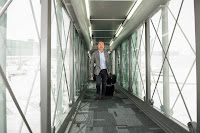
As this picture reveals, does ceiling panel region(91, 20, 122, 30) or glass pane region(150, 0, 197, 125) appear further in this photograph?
ceiling panel region(91, 20, 122, 30)

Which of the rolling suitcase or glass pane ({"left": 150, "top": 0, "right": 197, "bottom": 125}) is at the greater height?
glass pane ({"left": 150, "top": 0, "right": 197, "bottom": 125})

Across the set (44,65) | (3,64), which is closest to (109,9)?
(44,65)

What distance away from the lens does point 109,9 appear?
346cm

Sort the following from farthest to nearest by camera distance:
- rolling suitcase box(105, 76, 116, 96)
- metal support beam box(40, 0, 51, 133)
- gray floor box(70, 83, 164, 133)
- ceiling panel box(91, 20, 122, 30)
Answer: ceiling panel box(91, 20, 122, 30) < rolling suitcase box(105, 76, 116, 96) < gray floor box(70, 83, 164, 133) < metal support beam box(40, 0, 51, 133)

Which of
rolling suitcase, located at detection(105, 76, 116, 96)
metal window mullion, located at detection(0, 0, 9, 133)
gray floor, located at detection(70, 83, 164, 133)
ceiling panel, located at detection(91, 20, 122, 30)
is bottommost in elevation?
gray floor, located at detection(70, 83, 164, 133)

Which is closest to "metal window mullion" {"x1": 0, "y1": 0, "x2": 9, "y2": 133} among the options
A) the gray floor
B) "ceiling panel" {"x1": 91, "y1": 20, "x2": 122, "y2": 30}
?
the gray floor

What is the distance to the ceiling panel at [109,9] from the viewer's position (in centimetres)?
313

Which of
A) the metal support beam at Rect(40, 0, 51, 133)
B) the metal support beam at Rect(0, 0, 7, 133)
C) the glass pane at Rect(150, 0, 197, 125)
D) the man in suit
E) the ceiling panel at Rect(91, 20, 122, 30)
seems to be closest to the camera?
the metal support beam at Rect(0, 0, 7, 133)

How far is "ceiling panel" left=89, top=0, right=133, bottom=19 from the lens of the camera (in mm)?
3129

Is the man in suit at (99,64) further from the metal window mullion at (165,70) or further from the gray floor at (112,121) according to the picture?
the metal window mullion at (165,70)

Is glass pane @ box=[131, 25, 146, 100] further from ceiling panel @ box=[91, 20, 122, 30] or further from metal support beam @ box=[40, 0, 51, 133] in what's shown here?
metal support beam @ box=[40, 0, 51, 133]

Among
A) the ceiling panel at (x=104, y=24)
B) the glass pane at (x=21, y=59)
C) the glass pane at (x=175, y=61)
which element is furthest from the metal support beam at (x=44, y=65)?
the ceiling panel at (x=104, y=24)

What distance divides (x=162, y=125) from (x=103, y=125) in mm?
791

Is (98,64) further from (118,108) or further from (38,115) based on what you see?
(38,115)
